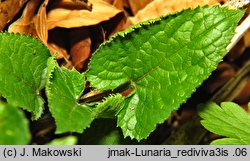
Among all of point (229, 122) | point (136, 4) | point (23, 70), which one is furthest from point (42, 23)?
point (229, 122)

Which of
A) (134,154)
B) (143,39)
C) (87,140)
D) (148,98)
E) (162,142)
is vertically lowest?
(162,142)

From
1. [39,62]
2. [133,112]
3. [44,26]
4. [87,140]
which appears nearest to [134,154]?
[133,112]

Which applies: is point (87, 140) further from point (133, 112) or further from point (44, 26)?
point (44, 26)

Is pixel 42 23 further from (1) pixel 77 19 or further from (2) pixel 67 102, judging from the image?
(2) pixel 67 102

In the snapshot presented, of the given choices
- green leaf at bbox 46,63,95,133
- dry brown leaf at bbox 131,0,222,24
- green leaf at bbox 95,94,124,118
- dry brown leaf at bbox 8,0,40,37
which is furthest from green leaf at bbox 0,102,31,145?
dry brown leaf at bbox 131,0,222,24

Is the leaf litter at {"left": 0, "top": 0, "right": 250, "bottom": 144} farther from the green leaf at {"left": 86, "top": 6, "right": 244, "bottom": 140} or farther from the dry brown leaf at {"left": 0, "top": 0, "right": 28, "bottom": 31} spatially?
the green leaf at {"left": 86, "top": 6, "right": 244, "bottom": 140}
